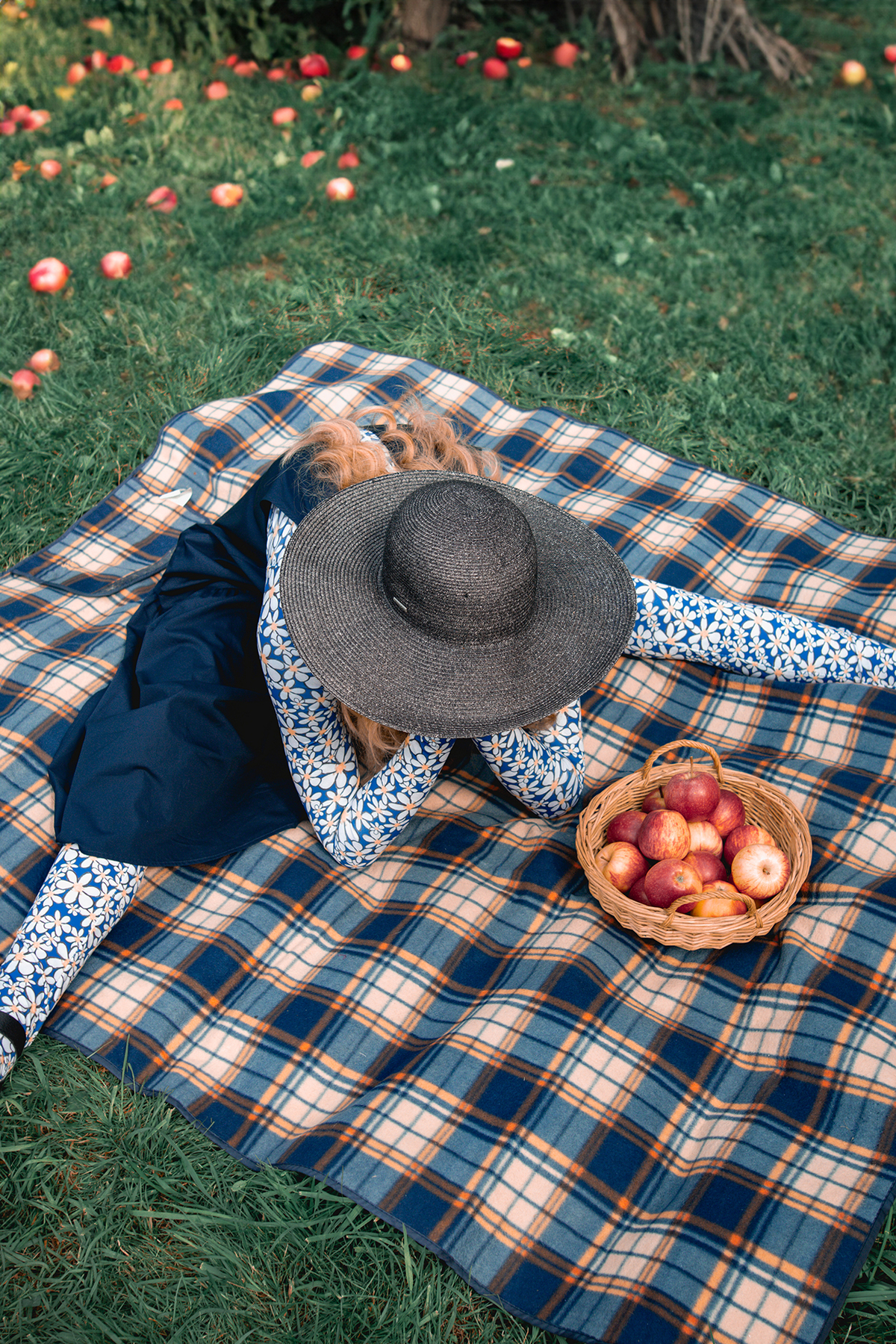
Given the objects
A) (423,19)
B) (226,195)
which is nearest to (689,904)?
(226,195)

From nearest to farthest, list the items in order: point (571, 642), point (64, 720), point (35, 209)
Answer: point (571, 642)
point (64, 720)
point (35, 209)

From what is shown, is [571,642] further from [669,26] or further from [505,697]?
[669,26]

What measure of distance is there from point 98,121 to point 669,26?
360cm

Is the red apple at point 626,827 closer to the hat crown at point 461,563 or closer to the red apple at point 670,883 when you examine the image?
the red apple at point 670,883

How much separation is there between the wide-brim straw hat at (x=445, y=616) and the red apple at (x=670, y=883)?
0.61m

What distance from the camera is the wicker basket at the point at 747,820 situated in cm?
225

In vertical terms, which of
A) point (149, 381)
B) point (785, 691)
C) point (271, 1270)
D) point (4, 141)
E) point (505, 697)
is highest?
point (4, 141)

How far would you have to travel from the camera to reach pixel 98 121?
5617 millimetres

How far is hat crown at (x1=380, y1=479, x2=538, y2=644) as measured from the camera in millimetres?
1777

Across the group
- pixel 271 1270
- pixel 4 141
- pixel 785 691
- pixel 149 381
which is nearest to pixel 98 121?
pixel 4 141

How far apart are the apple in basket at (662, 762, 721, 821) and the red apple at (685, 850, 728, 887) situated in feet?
0.34

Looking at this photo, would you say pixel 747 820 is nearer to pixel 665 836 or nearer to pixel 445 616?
pixel 665 836

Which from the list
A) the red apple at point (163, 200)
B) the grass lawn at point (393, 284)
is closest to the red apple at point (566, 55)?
the grass lawn at point (393, 284)

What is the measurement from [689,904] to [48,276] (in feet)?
13.5
